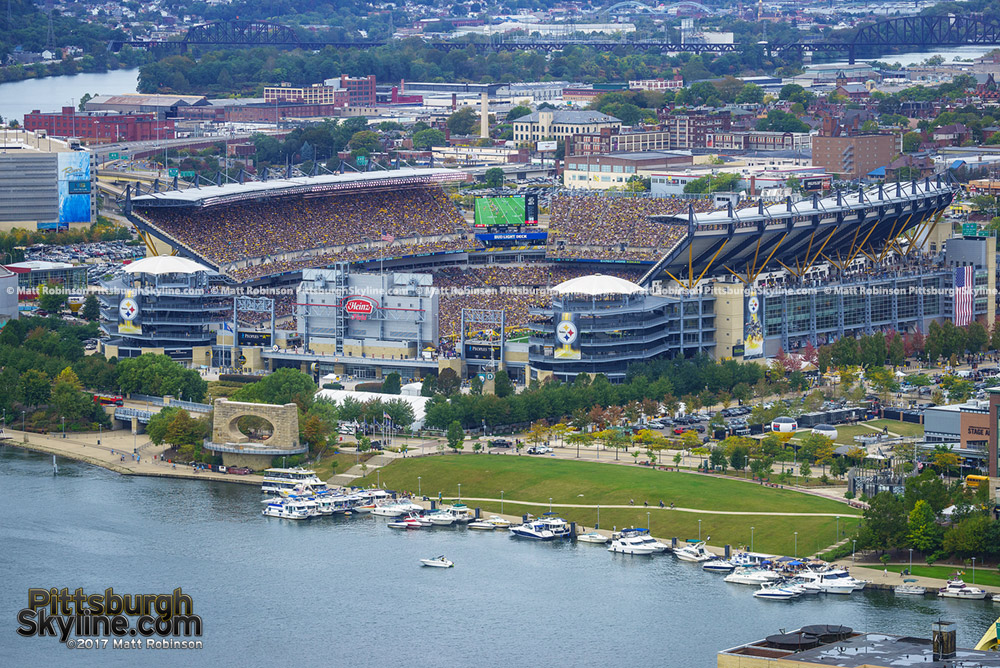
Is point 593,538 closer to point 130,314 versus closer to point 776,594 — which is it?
point 776,594

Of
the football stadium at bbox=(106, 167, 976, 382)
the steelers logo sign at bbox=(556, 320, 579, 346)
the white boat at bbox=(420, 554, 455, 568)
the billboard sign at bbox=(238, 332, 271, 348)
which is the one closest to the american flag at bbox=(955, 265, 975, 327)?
the football stadium at bbox=(106, 167, 976, 382)

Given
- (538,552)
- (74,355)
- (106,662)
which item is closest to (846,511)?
(538,552)

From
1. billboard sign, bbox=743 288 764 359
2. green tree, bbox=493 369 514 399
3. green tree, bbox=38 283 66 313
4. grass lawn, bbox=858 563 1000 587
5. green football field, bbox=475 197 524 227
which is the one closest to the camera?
grass lawn, bbox=858 563 1000 587

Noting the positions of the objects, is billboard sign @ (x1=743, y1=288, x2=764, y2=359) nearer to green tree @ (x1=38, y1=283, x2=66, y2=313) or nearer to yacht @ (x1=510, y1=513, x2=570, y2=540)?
yacht @ (x1=510, y1=513, x2=570, y2=540)

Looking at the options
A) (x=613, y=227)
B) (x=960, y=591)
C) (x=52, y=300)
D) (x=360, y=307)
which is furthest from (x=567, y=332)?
(x=52, y=300)

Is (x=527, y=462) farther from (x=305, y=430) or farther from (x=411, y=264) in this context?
(x=411, y=264)
